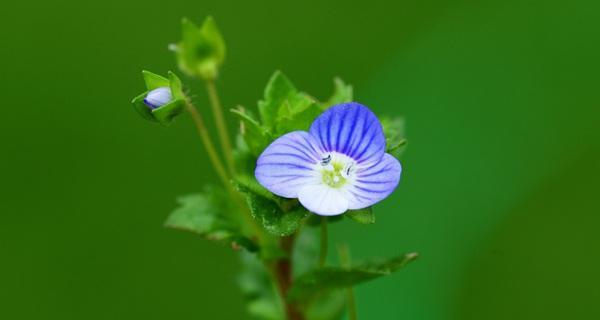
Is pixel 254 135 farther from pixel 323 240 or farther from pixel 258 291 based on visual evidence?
pixel 258 291

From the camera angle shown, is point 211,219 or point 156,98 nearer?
point 156,98

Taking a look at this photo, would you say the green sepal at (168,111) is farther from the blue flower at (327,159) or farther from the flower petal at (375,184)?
the flower petal at (375,184)

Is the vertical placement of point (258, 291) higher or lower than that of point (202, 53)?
lower

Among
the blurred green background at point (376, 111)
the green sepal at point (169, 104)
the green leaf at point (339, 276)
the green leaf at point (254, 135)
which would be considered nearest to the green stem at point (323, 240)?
the green leaf at point (339, 276)

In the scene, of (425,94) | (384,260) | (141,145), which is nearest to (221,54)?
(384,260)

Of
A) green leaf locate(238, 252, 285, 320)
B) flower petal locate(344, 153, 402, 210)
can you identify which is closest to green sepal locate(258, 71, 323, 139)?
flower petal locate(344, 153, 402, 210)

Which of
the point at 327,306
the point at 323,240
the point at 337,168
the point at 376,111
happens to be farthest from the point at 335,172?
the point at 376,111

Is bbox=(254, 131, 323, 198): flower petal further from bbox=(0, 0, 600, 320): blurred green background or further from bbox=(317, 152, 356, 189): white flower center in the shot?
bbox=(0, 0, 600, 320): blurred green background
